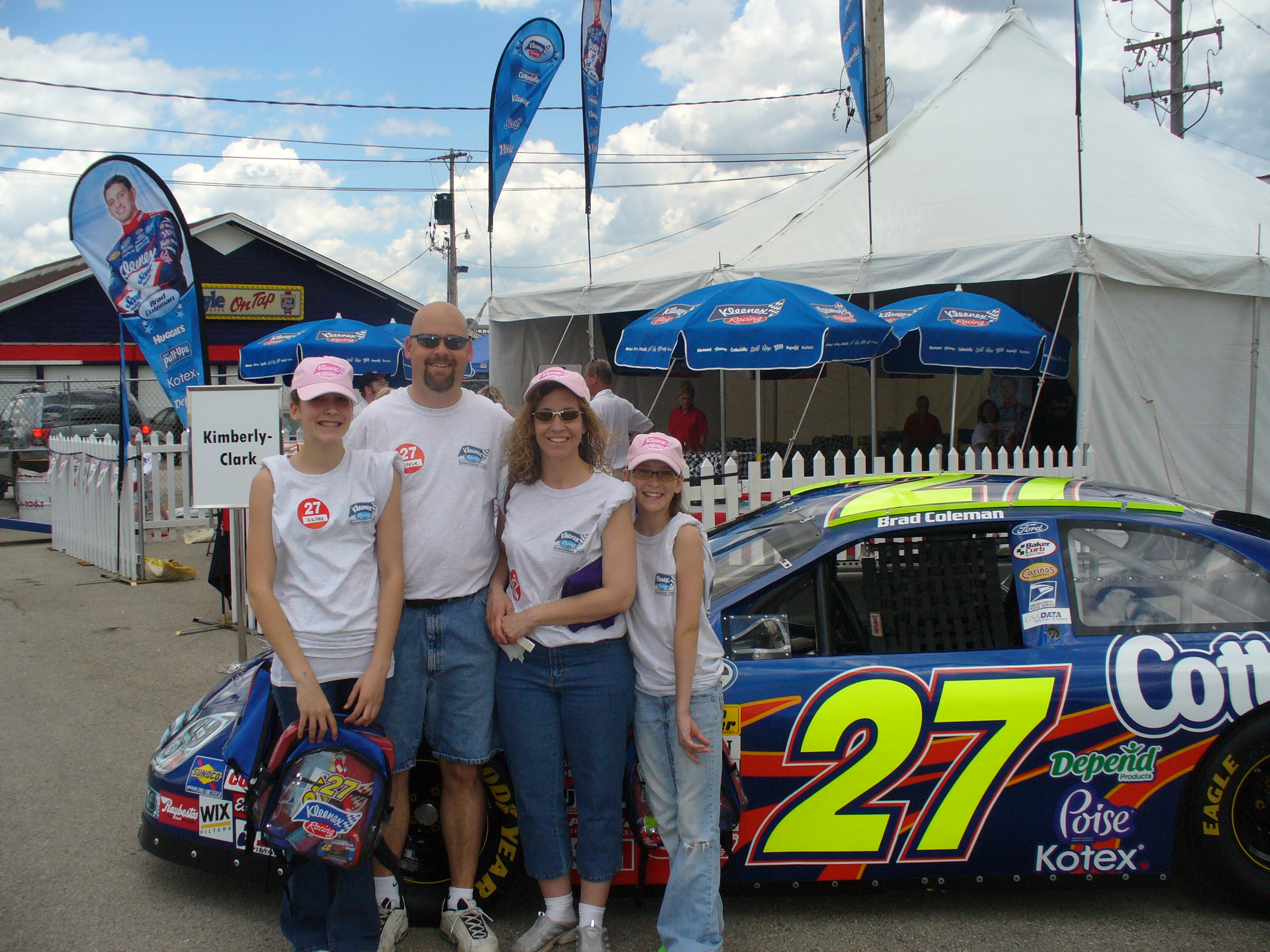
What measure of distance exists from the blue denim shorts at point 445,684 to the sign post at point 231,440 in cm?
322

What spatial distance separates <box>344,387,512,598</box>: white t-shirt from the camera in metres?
2.81

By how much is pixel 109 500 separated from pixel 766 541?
8.20 metres

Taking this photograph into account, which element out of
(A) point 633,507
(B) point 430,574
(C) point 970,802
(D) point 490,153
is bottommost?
(C) point 970,802

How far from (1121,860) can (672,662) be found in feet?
5.18

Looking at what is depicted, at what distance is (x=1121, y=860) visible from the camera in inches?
115

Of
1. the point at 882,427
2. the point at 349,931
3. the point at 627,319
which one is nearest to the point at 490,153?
the point at 627,319

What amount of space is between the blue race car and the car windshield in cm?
5

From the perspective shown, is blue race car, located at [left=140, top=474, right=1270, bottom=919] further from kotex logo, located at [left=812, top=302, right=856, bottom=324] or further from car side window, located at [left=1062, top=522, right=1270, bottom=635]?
kotex logo, located at [left=812, top=302, right=856, bottom=324]

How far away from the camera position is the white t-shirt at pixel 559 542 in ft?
8.74

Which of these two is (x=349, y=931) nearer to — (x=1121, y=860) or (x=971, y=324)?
(x=1121, y=860)

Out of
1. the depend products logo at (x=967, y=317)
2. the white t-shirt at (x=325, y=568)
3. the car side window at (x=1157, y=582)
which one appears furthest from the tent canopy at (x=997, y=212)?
the white t-shirt at (x=325, y=568)

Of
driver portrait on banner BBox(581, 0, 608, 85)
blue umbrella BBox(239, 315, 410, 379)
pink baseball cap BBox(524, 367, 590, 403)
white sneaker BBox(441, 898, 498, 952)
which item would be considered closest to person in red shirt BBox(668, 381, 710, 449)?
driver portrait on banner BBox(581, 0, 608, 85)

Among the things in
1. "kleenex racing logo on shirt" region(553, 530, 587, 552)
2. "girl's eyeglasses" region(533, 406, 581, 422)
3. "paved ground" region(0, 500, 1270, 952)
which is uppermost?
"girl's eyeglasses" region(533, 406, 581, 422)

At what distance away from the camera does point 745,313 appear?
26.5 feet
